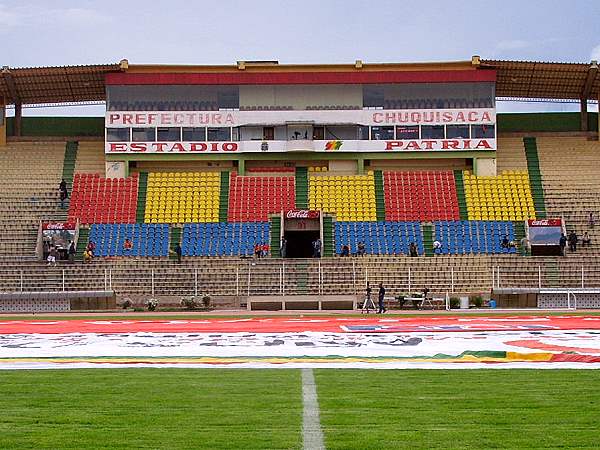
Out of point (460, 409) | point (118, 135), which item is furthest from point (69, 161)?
point (460, 409)

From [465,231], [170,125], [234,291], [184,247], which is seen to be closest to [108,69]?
[170,125]

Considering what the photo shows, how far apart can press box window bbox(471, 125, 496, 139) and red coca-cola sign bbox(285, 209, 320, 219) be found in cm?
1216

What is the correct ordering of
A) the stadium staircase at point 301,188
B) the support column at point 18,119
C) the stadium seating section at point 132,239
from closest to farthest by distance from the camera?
the stadium seating section at point 132,239 → the stadium staircase at point 301,188 → the support column at point 18,119

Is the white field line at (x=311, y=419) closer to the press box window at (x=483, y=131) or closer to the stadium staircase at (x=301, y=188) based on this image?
the stadium staircase at (x=301, y=188)

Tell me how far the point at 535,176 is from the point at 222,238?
20185mm

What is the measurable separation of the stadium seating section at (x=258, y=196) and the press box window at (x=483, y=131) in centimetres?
1183

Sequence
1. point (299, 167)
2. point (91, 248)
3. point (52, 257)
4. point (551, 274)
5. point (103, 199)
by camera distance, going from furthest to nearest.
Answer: point (299, 167)
point (103, 199)
point (91, 248)
point (52, 257)
point (551, 274)

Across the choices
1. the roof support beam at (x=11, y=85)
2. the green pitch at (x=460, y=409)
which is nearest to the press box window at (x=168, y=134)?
the roof support beam at (x=11, y=85)

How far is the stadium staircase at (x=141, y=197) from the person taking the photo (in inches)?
2215

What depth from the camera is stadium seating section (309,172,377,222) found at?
5619cm

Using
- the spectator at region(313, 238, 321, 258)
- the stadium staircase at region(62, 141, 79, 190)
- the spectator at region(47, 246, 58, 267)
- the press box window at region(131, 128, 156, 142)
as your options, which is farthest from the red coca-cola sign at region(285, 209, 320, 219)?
the stadium staircase at region(62, 141, 79, 190)

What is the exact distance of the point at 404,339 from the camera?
24.7 metres

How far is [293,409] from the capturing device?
1174cm

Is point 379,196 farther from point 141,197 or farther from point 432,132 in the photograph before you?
point 141,197
